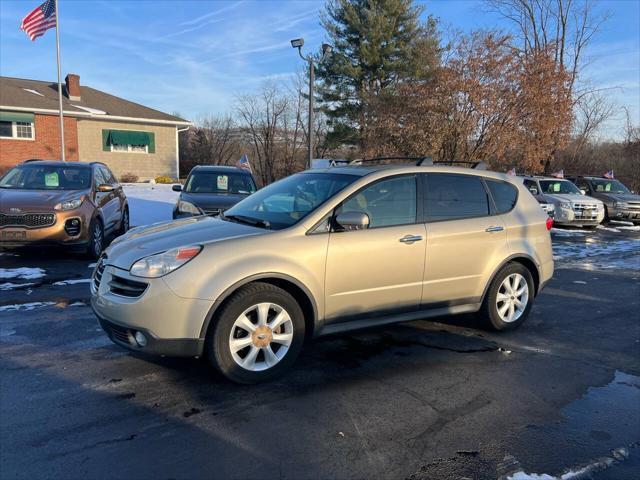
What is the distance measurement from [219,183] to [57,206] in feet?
11.6

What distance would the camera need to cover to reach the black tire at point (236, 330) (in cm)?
364

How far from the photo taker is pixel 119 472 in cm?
266

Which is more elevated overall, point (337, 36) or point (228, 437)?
point (337, 36)

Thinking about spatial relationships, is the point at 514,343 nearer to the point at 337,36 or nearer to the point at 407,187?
the point at 407,187

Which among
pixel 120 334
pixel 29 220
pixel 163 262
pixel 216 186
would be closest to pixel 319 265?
pixel 163 262

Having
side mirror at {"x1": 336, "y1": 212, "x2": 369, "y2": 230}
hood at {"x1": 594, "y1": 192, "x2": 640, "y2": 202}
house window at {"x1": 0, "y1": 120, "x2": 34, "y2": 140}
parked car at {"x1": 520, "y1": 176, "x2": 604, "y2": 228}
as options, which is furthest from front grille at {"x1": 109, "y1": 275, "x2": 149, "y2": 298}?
house window at {"x1": 0, "y1": 120, "x2": 34, "y2": 140}

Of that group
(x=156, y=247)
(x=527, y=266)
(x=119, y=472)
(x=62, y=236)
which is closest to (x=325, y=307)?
(x=156, y=247)

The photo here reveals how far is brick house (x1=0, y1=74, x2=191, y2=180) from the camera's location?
26.0 m

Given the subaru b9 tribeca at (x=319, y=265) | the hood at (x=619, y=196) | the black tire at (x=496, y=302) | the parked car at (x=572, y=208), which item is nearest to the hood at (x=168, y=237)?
the subaru b9 tribeca at (x=319, y=265)

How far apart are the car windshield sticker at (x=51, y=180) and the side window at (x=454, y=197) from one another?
22.8ft

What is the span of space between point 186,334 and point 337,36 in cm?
3056

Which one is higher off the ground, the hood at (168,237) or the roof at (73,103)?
the roof at (73,103)

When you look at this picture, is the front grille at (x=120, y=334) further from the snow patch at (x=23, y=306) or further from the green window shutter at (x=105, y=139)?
the green window shutter at (x=105, y=139)

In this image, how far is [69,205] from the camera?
7.90 m
